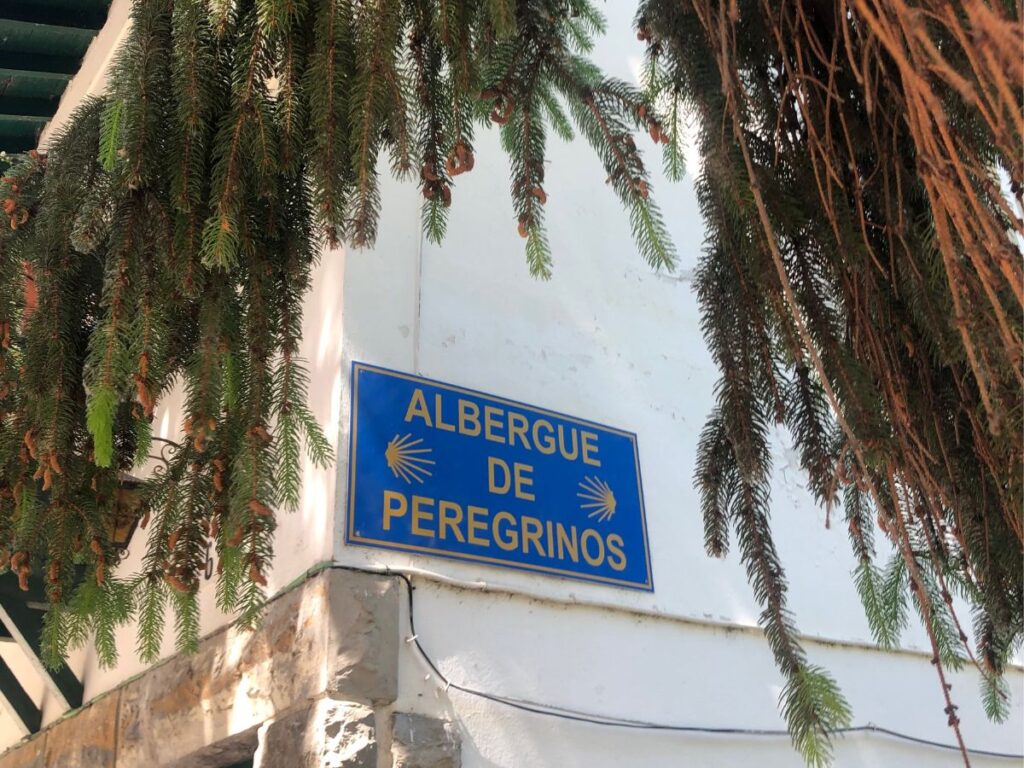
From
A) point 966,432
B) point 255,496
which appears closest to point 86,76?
point 255,496

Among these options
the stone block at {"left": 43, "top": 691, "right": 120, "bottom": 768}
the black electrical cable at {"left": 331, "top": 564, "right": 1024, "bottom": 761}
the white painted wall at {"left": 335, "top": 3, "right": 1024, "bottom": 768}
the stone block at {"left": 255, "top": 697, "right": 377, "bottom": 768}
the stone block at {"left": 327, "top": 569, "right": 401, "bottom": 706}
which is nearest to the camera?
the stone block at {"left": 255, "top": 697, "right": 377, "bottom": 768}

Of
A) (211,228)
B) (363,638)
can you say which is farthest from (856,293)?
(363,638)

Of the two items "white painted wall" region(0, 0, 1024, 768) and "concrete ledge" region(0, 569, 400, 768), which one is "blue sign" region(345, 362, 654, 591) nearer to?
"white painted wall" region(0, 0, 1024, 768)

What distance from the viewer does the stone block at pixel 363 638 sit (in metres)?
2.28

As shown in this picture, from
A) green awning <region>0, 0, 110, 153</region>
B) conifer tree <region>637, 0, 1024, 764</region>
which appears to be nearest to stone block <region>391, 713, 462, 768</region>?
conifer tree <region>637, 0, 1024, 764</region>

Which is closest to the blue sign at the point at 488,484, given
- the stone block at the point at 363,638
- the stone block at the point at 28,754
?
the stone block at the point at 363,638

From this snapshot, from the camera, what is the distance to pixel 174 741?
106 inches

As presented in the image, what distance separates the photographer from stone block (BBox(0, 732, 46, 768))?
11.2 feet

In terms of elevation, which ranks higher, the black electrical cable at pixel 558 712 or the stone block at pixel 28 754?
the stone block at pixel 28 754

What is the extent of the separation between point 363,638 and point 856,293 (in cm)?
153

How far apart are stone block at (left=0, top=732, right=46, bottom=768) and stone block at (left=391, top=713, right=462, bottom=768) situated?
5.79ft

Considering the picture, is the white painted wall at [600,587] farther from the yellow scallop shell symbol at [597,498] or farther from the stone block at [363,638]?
the yellow scallop shell symbol at [597,498]

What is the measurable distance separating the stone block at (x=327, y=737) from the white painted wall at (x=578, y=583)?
5.2 inches

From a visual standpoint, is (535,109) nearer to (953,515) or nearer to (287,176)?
(287,176)
